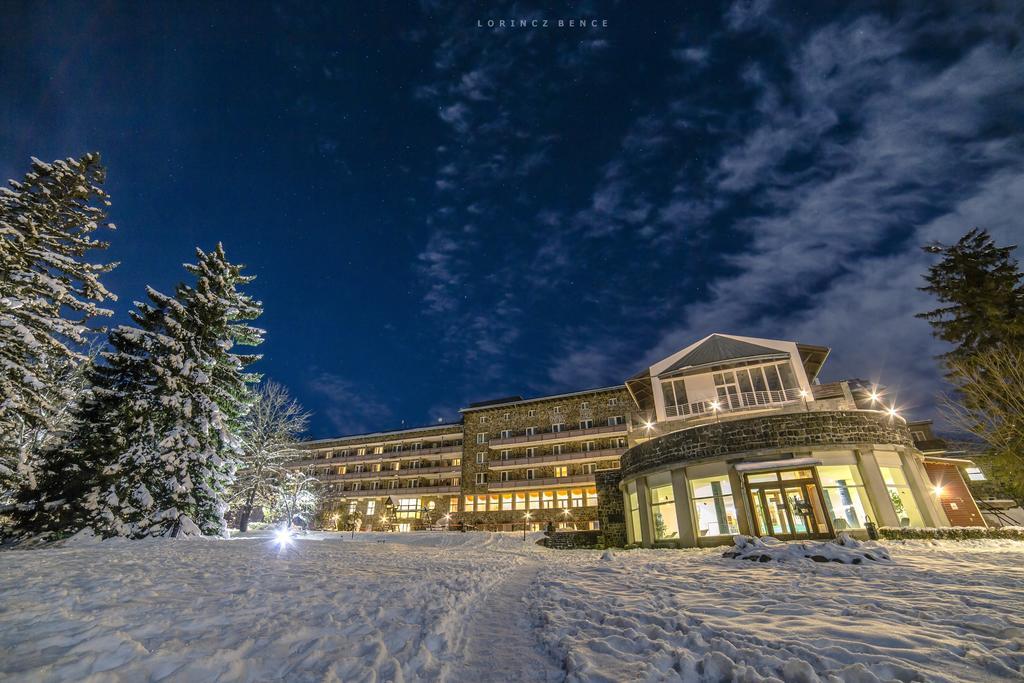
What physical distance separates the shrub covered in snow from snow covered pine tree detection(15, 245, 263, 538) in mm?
19773

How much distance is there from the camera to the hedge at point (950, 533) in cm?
1451

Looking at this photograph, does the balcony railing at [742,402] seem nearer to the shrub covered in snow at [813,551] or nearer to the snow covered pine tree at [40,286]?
the shrub covered in snow at [813,551]

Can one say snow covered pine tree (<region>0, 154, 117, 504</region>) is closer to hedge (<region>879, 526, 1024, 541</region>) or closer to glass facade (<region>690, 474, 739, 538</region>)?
glass facade (<region>690, 474, 739, 538</region>)

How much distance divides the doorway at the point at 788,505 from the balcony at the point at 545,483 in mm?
26376

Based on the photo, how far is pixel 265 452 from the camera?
28.4m

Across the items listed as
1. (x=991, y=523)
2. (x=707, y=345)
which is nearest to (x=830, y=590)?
(x=707, y=345)

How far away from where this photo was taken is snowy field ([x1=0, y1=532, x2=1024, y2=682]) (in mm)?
3479

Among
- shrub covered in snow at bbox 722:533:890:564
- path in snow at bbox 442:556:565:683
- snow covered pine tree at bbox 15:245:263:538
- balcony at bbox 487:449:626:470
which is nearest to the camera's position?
path in snow at bbox 442:556:565:683

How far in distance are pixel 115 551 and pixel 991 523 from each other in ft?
142

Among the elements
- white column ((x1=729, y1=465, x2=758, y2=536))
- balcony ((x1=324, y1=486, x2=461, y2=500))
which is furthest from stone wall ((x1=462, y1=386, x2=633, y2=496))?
white column ((x1=729, y1=465, x2=758, y2=536))

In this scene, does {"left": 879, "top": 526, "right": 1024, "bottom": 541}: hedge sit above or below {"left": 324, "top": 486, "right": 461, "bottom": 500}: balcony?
below

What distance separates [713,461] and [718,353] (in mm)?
9987

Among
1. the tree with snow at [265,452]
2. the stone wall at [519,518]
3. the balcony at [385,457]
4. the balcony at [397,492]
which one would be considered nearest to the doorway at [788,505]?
the stone wall at [519,518]

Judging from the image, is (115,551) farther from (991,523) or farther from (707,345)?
(991,523)
